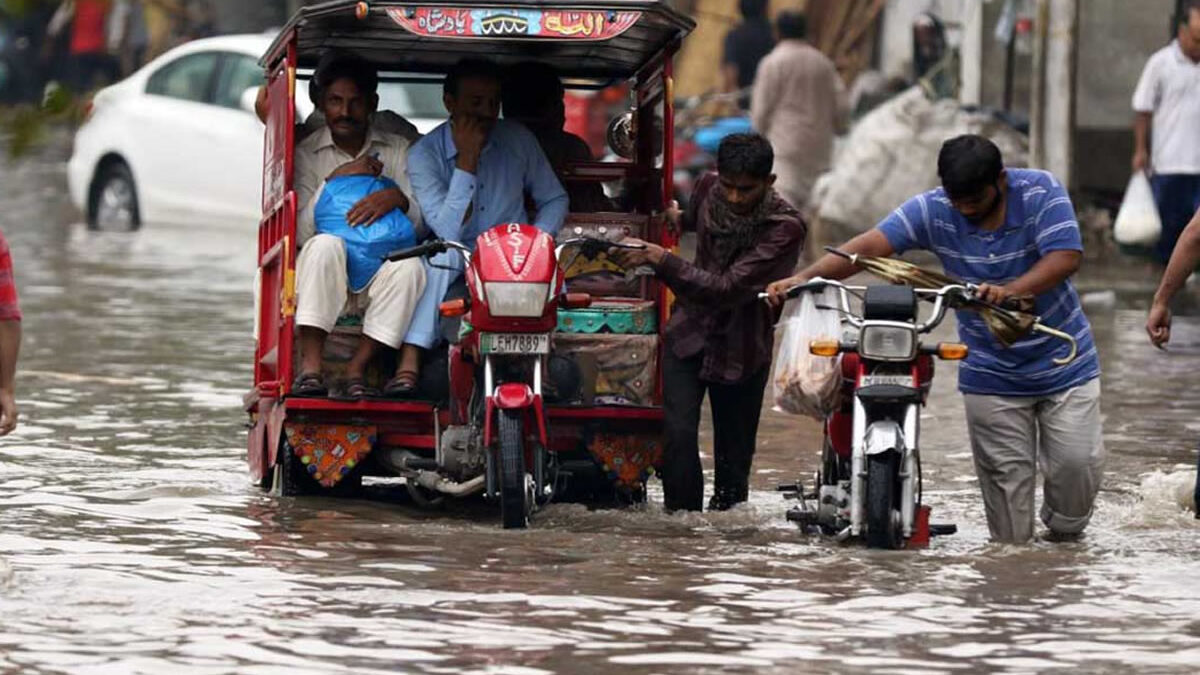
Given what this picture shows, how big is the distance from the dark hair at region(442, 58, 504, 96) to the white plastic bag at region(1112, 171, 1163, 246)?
321 inches

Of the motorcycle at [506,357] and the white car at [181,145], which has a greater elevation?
the white car at [181,145]

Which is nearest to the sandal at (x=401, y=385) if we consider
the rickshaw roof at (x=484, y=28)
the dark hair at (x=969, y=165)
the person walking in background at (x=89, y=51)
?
the rickshaw roof at (x=484, y=28)

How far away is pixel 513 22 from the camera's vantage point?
356 inches

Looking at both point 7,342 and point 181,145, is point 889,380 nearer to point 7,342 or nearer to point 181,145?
point 7,342

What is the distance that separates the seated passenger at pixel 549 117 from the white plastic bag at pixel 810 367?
2049 mm

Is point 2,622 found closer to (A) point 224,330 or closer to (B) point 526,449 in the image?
(B) point 526,449

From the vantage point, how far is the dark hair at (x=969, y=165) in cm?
799

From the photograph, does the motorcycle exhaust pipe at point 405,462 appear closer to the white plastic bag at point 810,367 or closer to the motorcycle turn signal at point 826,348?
the white plastic bag at point 810,367

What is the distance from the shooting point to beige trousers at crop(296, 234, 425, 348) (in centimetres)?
911

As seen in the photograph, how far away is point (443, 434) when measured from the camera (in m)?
9.01

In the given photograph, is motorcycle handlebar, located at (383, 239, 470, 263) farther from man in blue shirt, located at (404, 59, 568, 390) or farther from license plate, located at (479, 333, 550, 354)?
man in blue shirt, located at (404, 59, 568, 390)

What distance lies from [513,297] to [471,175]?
1049mm

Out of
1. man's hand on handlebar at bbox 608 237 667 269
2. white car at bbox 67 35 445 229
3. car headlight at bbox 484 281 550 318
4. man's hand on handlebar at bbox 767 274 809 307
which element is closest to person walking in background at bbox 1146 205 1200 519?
man's hand on handlebar at bbox 767 274 809 307

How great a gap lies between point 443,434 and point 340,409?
39cm
